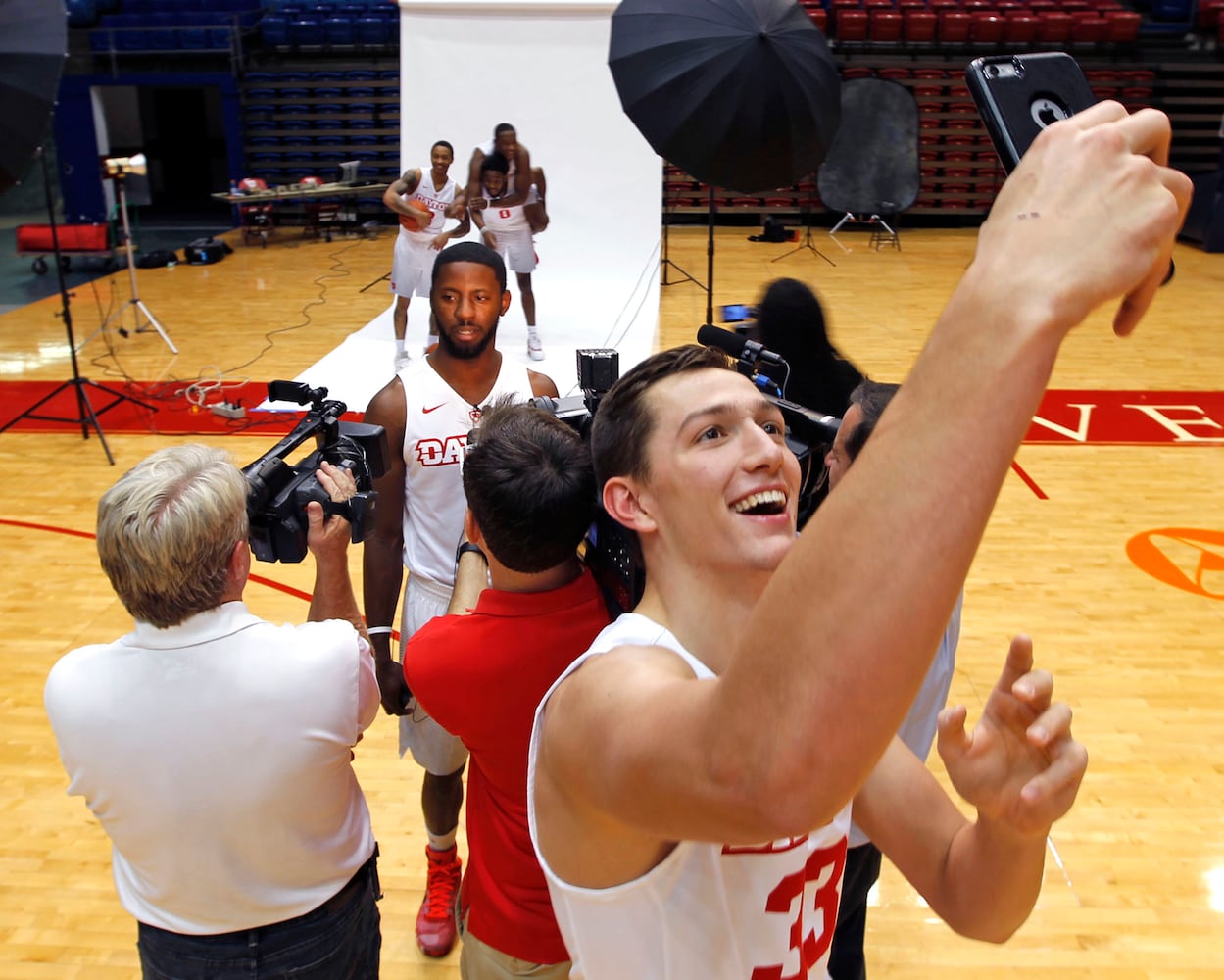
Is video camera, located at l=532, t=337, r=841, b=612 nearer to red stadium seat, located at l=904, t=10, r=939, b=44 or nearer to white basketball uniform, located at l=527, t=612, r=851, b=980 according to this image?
white basketball uniform, located at l=527, t=612, r=851, b=980

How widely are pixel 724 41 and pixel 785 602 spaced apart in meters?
3.35

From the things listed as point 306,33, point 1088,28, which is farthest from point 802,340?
point 306,33

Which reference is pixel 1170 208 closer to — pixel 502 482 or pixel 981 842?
pixel 981 842

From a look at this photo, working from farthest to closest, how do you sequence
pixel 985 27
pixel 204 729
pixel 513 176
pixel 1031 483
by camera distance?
pixel 985 27 < pixel 513 176 < pixel 1031 483 < pixel 204 729

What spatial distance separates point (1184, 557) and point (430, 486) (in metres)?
4.33

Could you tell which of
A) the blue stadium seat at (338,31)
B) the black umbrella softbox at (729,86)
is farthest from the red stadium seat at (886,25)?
the black umbrella softbox at (729,86)

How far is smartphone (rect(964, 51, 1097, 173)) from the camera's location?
0.98 meters

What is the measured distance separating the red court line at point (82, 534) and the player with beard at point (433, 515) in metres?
2.15

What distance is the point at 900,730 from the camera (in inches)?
82.3

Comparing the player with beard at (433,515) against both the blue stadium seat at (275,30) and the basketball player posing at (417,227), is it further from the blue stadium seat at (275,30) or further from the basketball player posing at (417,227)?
the blue stadium seat at (275,30)

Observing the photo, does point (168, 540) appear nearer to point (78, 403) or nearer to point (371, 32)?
point (78, 403)

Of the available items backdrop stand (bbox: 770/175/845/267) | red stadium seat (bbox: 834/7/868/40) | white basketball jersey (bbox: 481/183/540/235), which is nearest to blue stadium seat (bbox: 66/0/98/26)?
white basketball jersey (bbox: 481/183/540/235)

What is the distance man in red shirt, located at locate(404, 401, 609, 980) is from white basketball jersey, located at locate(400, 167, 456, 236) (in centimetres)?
769

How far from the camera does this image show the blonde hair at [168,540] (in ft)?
5.70
